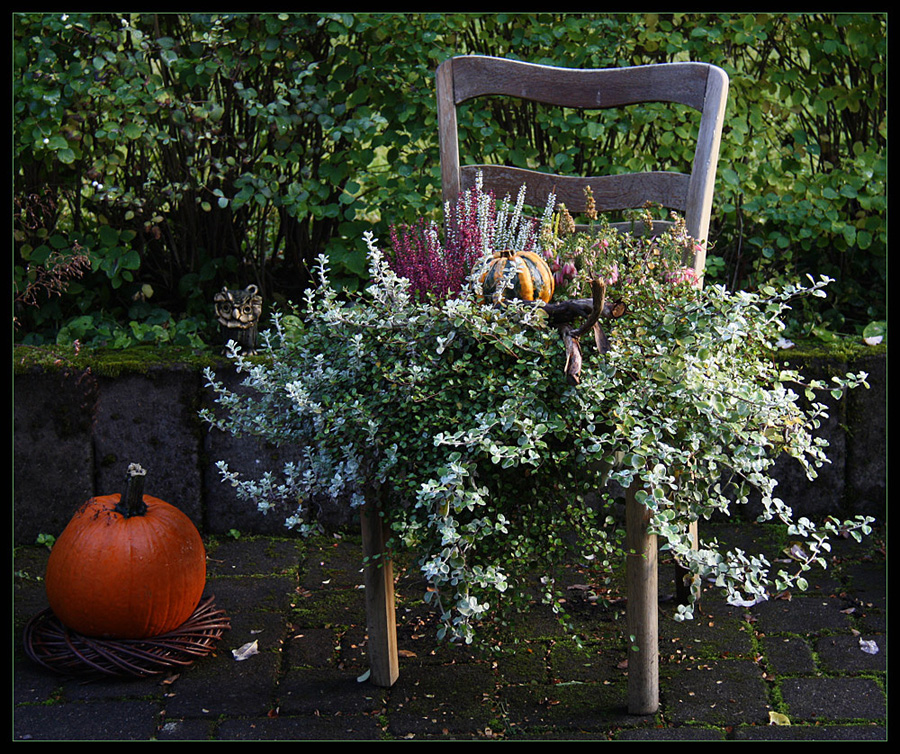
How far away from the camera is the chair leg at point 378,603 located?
215 cm

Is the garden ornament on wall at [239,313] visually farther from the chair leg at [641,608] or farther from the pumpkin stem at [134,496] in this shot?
the chair leg at [641,608]

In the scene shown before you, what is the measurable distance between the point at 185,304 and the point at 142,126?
729 mm

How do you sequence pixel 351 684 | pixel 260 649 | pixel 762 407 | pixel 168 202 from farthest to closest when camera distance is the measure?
pixel 168 202 < pixel 260 649 < pixel 351 684 < pixel 762 407

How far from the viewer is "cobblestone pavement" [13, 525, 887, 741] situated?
2133mm

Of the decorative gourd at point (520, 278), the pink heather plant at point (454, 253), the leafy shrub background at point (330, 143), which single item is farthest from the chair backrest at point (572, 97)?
the decorative gourd at point (520, 278)

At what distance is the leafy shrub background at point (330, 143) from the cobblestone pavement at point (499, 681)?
3.65 feet

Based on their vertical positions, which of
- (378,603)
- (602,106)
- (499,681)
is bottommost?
(499,681)

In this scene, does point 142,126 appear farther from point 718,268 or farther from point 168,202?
point 718,268

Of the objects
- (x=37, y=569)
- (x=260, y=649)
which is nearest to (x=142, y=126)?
(x=37, y=569)

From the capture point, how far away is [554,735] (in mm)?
2102

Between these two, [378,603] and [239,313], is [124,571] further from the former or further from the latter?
[239,313]

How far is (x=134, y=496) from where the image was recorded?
244 centimetres

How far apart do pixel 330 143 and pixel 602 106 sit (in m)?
1.22

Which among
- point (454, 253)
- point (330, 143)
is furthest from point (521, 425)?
point (330, 143)
